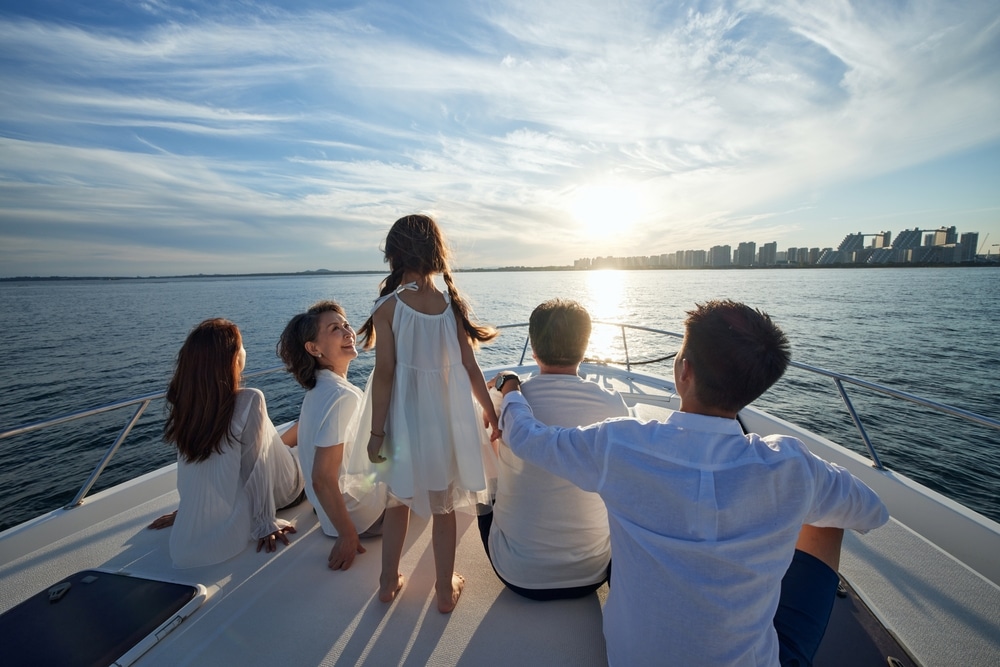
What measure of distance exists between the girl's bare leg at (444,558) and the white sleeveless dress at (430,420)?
0.06 m

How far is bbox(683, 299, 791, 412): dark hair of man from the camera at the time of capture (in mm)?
987

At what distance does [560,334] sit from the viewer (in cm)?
151

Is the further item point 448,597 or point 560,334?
point 448,597

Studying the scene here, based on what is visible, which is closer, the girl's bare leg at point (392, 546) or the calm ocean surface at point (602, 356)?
the girl's bare leg at point (392, 546)

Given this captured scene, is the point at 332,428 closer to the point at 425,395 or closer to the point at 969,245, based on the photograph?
the point at 425,395

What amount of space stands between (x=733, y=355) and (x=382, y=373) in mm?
1187

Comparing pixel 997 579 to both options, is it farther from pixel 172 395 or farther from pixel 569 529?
pixel 172 395

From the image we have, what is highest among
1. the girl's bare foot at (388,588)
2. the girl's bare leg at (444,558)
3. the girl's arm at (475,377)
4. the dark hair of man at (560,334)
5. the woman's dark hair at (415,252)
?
the woman's dark hair at (415,252)

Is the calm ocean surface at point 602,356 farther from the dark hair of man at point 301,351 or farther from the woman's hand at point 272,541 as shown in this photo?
the dark hair of man at point 301,351

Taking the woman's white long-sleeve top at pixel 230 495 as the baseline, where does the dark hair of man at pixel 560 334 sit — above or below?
above

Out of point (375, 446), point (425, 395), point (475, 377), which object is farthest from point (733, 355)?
point (375, 446)

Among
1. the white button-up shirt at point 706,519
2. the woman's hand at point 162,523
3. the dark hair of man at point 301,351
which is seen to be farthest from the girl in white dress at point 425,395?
the woman's hand at point 162,523

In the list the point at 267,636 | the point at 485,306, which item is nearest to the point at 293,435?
the point at 267,636

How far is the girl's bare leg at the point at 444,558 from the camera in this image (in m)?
1.70
